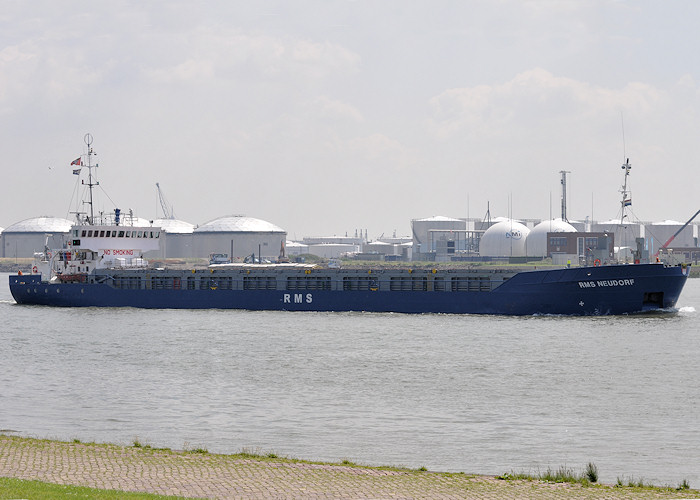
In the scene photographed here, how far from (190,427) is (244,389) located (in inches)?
276

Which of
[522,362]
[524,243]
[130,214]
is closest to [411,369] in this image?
[522,362]

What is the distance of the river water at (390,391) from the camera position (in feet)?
74.5

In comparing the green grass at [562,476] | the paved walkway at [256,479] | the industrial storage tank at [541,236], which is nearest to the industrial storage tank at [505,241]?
the industrial storage tank at [541,236]

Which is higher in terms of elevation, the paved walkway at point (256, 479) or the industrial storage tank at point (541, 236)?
the industrial storage tank at point (541, 236)

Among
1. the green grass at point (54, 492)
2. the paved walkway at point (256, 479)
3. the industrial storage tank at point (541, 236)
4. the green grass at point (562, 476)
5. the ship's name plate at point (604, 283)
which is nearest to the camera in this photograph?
the green grass at point (54, 492)

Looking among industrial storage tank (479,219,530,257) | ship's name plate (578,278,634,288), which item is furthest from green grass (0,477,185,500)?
industrial storage tank (479,219,530,257)

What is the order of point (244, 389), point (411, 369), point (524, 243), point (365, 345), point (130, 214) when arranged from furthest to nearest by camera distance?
point (524, 243) < point (130, 214) < point (365, 345) < point (411, 369) < point (244, 389)

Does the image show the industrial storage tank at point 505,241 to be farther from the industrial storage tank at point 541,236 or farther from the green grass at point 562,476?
the green grass at point 562,476

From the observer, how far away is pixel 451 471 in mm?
20109

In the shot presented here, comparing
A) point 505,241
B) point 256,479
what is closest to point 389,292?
point 256,479

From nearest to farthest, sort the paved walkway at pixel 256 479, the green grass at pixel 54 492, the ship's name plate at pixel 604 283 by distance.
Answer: the green grass at pixel 54 492 < the paved walkway at pixel 256 479 < the ship's name plate at pixel 604 283

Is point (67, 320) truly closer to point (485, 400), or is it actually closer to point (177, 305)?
point (177, 305)

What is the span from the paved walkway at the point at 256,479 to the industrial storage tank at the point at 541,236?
143m

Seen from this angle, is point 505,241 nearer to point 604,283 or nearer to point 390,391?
point 604,283
